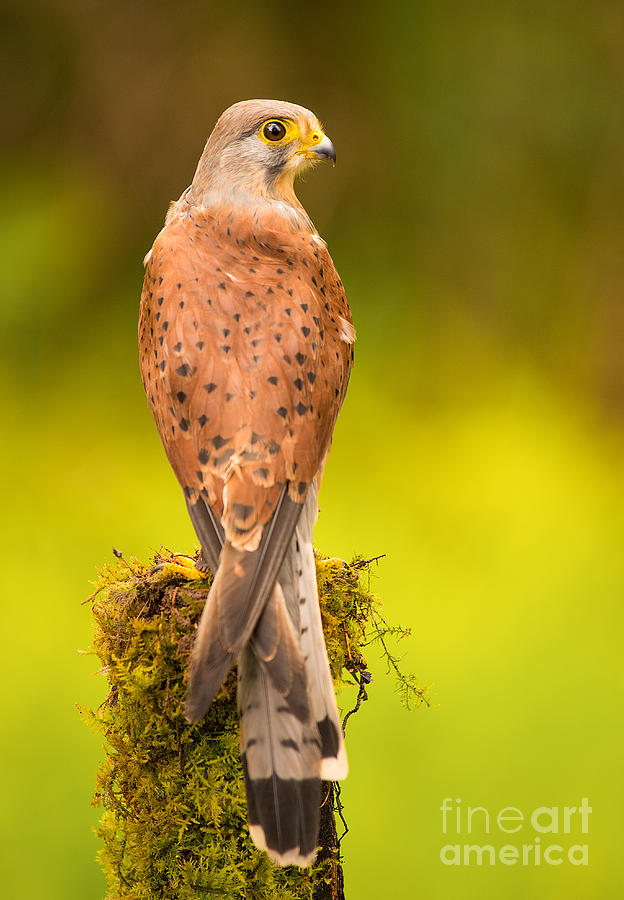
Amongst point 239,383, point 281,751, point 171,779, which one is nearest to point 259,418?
point 239,383

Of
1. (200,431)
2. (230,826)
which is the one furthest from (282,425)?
(230,826)

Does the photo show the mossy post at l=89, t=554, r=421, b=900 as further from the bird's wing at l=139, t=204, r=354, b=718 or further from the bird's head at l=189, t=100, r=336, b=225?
the bird's head at l=189, t=100, r=336, b=225

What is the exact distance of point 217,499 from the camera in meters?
1.80

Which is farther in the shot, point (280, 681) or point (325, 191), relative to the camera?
point (325, 191)

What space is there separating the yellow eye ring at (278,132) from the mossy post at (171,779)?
3.53ft

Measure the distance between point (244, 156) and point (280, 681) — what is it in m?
1.25

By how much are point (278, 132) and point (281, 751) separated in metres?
1.43

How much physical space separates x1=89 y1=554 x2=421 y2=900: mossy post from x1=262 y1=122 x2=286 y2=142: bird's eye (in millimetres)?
1079

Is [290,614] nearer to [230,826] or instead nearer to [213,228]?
[230,826]

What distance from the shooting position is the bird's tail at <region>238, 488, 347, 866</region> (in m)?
1.67

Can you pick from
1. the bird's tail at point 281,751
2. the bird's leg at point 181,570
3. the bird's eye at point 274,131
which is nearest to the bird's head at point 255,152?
the bird's eye at point 274,131

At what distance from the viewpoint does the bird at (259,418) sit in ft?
5.49

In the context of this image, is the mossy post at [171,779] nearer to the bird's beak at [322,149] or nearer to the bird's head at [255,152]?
the bird's head at [255,152]

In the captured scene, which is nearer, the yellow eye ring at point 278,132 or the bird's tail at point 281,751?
the bird's tail at point 281,751
